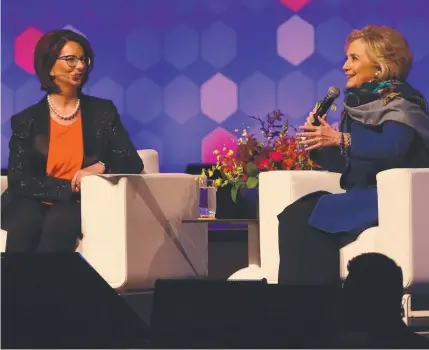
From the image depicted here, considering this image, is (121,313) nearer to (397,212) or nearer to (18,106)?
(397,212)

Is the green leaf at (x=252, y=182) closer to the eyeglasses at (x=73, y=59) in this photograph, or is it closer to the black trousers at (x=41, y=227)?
the black trousers at (x=41, y=227)

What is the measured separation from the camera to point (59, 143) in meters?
4.68

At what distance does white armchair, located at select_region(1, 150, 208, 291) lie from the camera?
4.33m

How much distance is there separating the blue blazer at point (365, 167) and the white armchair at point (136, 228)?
898 mm

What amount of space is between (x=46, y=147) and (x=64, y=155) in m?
0.09

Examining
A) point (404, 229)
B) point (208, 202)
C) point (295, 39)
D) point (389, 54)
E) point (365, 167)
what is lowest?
point (404, 229)

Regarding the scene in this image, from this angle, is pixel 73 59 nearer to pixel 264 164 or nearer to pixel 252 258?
pixel 264 164

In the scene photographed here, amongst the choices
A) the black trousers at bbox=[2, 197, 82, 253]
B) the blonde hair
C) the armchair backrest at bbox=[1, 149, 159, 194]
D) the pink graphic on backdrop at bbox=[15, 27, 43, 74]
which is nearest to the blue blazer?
the blonde hair

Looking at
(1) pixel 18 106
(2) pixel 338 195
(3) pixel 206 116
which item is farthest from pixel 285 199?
(1) pixel 18 106

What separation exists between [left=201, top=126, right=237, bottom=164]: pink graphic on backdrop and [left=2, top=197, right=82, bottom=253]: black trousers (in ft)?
4.89

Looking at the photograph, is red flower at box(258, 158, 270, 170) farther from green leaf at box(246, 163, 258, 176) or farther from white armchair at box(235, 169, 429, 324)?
white armchair at box(235, 169, 429, 324)

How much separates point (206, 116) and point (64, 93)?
50.4 inches

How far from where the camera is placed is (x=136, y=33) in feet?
19.4

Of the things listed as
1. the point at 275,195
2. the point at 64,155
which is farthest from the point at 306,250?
the point at 64,155
